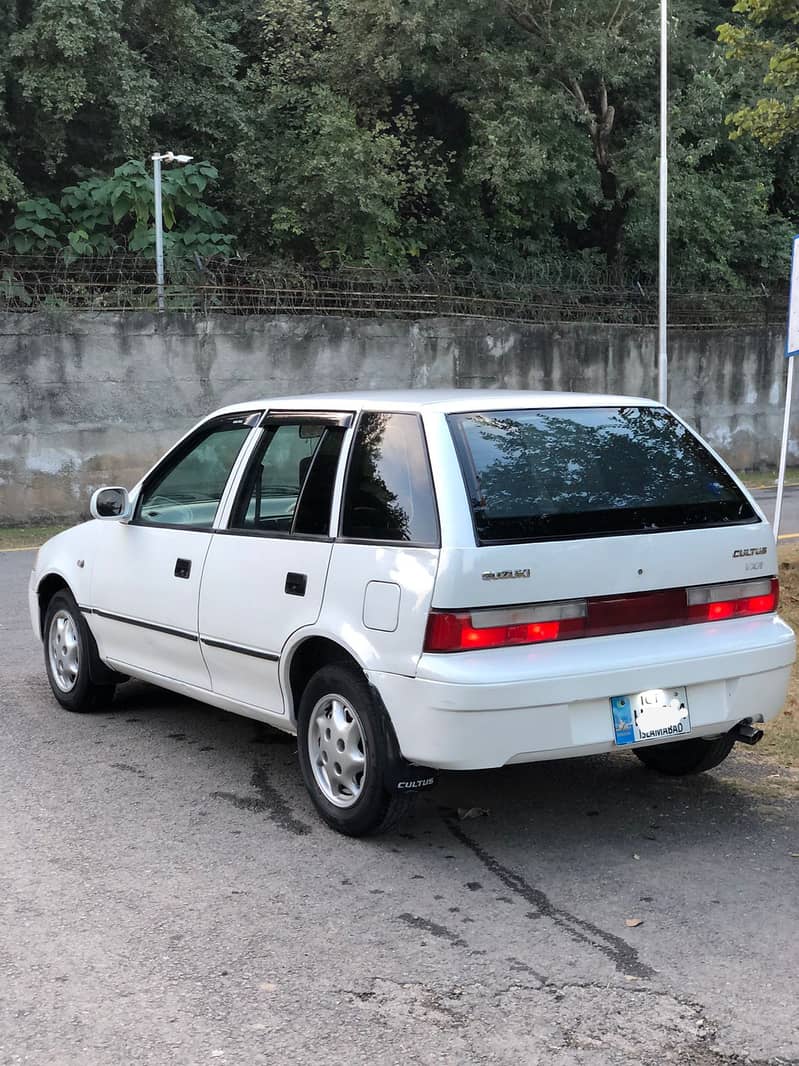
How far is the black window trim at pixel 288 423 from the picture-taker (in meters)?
5.16

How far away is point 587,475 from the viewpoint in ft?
15.9

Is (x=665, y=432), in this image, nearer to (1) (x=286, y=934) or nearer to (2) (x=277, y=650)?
(2) (x=277, y=650)

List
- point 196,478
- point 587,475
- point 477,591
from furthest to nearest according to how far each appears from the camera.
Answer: point 196,478
point 587,475
point 477,591

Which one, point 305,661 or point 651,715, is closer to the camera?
point 651,715

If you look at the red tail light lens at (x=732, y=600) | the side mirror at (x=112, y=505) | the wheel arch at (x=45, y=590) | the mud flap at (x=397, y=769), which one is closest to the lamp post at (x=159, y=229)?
the wheel arch at (x=45, y=590)

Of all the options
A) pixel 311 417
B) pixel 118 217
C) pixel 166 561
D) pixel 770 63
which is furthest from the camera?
pixel 118 217

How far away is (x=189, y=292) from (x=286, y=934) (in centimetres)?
1666

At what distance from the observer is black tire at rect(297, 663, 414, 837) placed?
4.64 metres

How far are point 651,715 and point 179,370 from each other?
1557cm

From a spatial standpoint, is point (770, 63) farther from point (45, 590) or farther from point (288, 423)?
point (45, 590)

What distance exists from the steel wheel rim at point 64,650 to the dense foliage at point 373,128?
51.9ft

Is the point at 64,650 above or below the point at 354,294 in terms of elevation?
below

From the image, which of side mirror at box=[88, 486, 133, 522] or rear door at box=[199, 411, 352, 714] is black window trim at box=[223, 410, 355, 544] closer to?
rear door at box=[199, 411, 352, 714]

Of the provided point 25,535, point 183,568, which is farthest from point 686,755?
point 25,535
